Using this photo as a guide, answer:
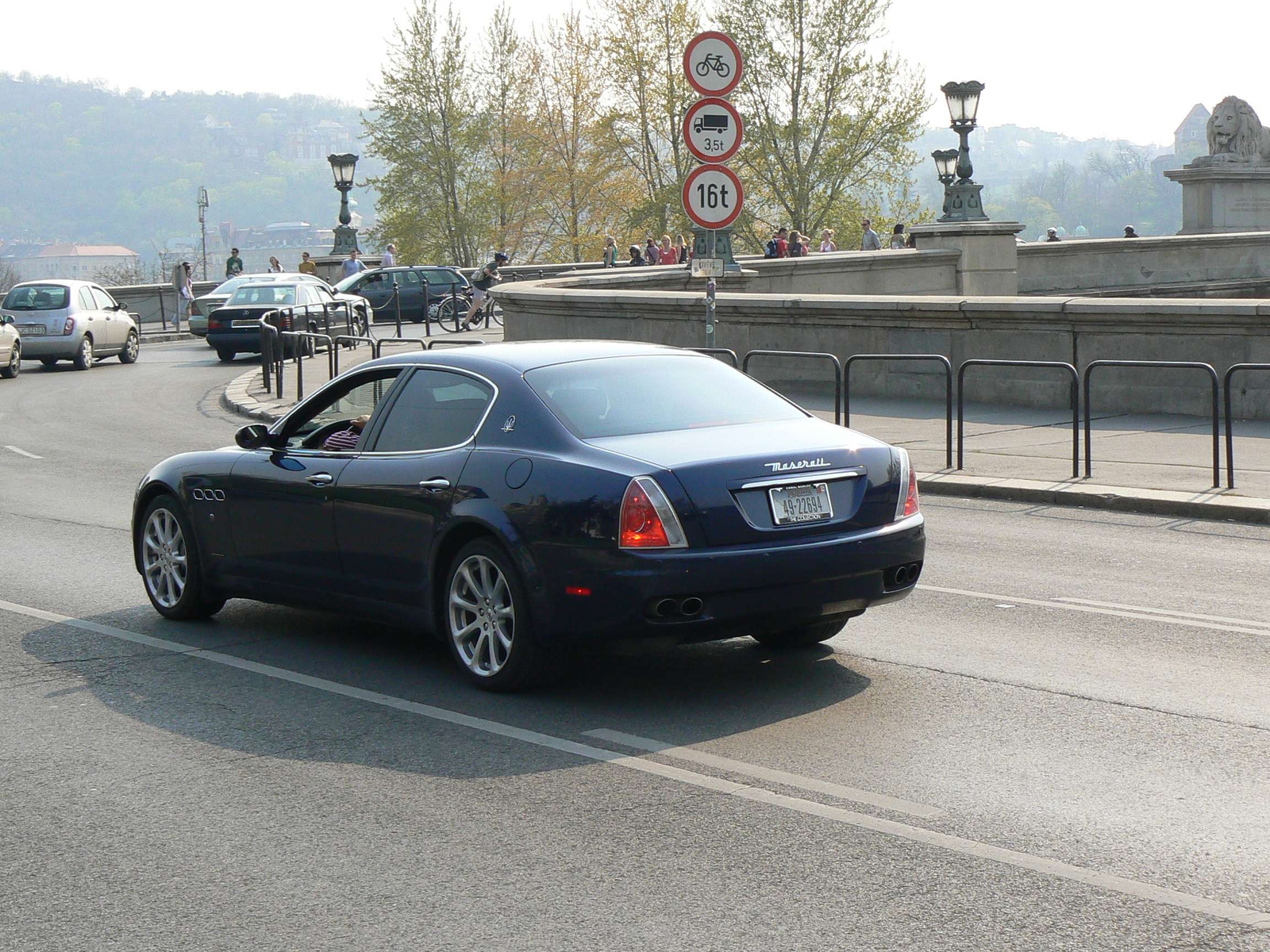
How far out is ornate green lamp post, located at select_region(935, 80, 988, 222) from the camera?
31.0 meters

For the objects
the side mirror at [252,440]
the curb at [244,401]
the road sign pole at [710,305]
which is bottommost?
the curb at [244,401]

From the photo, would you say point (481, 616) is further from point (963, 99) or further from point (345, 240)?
point (345, 240)

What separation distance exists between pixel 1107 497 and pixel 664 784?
25.3 feet

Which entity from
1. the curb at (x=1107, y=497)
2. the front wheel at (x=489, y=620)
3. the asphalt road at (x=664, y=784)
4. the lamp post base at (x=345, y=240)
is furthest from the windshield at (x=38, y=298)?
the front wheel at (x=489, y=620)

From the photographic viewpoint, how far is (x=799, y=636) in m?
8.00

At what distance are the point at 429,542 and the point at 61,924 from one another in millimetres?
2931

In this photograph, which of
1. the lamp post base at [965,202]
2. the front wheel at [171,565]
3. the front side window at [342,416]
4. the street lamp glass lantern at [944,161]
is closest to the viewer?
the front side window at [342,416]

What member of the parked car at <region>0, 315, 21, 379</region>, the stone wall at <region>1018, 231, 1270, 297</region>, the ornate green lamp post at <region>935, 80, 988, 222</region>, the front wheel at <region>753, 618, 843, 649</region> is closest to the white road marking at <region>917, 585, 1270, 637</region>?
the front wheel at <region>753, 618, 843, 649</region>

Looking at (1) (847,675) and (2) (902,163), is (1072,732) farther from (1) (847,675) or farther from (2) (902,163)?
(2) (902,163)

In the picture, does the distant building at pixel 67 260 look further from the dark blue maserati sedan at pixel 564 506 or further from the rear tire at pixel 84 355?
the dark blue maserati sedan at pixel 564 506

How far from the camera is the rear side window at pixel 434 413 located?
745 cm

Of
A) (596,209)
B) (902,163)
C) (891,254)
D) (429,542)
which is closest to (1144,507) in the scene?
(429,542)

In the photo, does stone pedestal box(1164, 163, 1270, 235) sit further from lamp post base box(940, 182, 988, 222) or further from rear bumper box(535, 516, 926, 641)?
rear bumper box(535, 516, 926, 641)

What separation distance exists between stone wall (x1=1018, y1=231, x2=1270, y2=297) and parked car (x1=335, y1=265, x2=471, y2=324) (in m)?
17.5
